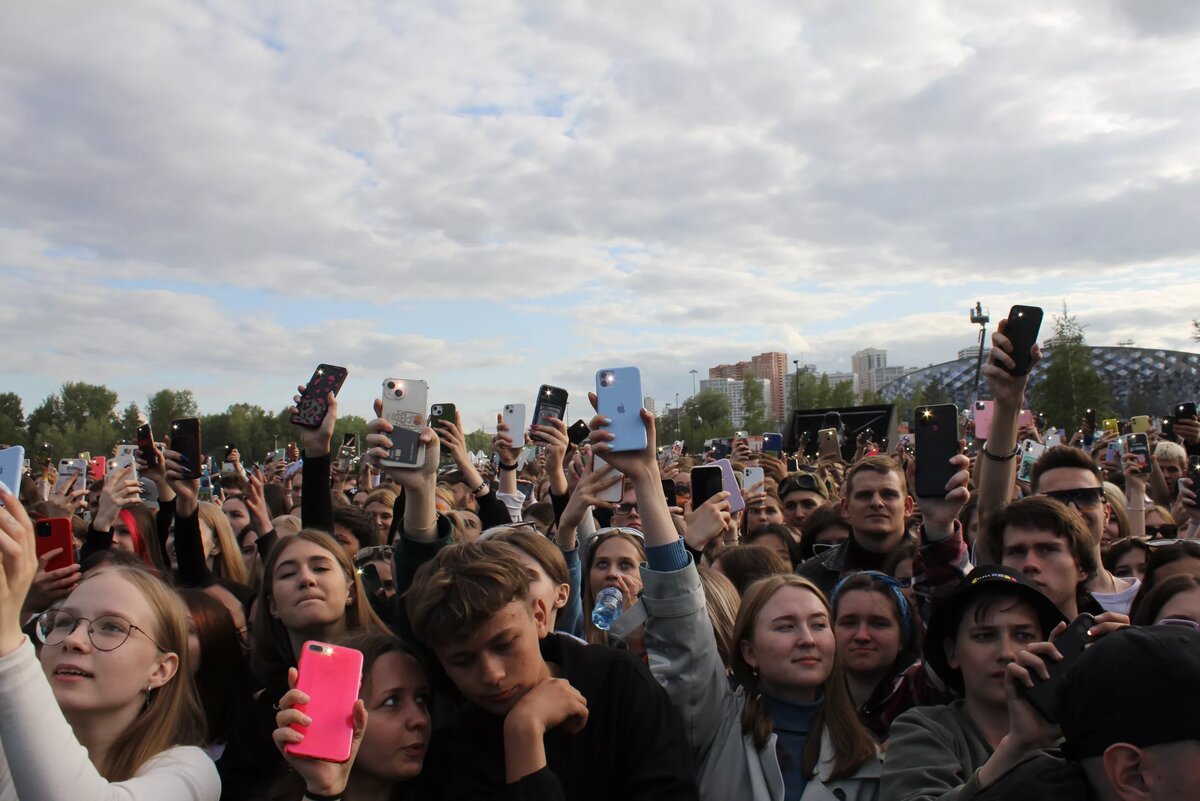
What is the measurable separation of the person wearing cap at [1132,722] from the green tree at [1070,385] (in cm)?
3872

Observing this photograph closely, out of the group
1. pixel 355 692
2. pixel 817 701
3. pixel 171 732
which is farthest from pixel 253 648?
pixel 817 701

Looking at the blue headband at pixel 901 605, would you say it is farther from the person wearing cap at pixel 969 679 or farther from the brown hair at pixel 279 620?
the brown hair at pixel 279 620

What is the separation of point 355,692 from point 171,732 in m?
0.92

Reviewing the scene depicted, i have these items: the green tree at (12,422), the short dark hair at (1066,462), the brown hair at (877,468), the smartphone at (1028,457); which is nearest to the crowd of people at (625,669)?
the brown hair at (877,468)

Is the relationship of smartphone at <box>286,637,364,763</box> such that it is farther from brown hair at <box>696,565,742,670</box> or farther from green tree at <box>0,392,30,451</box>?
green tree at <box>0,392,30,451</box>

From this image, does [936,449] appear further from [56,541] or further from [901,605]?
[56,541]

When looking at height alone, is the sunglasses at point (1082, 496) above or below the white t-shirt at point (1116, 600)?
above

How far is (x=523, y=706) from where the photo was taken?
2.54 metres

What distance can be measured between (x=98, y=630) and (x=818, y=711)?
8.34ft

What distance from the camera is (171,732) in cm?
295

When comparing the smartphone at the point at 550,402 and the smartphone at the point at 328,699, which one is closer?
the smartphone at the point at 328,699

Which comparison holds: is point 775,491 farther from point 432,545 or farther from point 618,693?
point 618,693

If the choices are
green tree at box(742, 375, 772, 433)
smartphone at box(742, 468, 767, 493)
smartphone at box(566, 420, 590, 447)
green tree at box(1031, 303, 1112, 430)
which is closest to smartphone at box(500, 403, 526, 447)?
smartphone at box(566, 420, 590, 447)

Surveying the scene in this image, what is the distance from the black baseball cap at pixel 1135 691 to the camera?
71.3 inches
